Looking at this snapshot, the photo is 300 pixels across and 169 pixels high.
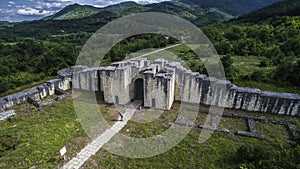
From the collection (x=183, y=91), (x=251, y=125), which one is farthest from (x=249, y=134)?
(x=183, y=91)

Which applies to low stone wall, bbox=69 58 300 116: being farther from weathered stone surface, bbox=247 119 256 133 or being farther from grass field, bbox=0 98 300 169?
weathered stone surface, bbox=247 119 256 133

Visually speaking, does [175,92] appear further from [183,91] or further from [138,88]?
[138,88]

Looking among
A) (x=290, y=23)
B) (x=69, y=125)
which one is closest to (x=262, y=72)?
Answer: (x=69, y=125)

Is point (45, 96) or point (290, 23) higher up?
point (290, 23)

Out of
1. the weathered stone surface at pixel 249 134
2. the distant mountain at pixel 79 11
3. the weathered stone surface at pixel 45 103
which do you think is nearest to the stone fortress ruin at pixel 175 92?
the weathered stone surface at pixel 45 103

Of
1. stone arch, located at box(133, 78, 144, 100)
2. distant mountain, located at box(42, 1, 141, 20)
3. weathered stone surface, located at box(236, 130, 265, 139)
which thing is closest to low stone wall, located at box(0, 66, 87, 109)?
stone arch, located at box(133, 78, 144, 100)

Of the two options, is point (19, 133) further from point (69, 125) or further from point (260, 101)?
point (260, 101)
